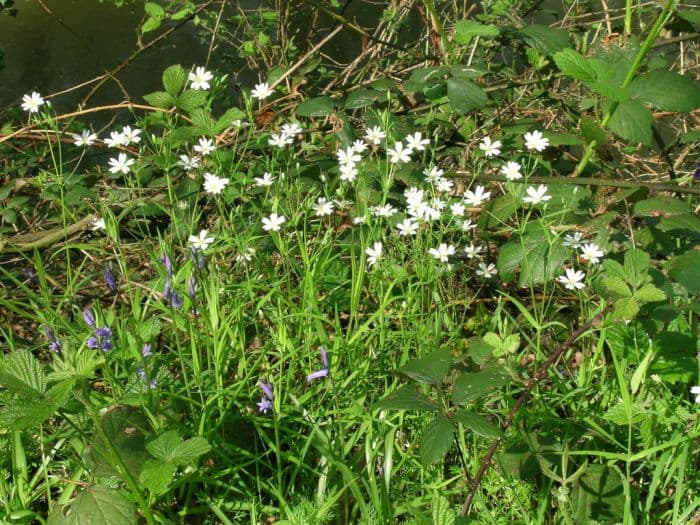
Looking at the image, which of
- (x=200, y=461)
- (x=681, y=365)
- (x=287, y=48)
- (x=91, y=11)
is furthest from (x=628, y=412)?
(x=91, y=11)

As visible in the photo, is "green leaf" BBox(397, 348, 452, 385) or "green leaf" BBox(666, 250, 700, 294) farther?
"green leaf" BBox(666, 250, 700, 294)

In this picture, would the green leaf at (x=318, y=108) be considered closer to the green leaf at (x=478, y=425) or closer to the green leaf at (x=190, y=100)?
the green leaf at (x=190, y=100)

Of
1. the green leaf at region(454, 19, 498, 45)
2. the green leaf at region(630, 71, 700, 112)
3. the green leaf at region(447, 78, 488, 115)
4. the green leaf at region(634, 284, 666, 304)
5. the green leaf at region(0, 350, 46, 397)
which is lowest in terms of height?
the green leaf at region(634, 284, 666, 304)

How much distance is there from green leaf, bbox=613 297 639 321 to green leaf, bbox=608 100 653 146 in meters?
0.39

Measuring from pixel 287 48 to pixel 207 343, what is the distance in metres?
1.89

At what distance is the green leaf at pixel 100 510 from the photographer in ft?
4.38

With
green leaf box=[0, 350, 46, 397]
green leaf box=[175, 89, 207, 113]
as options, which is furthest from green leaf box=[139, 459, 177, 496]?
green leaf box=[175, 89, 207, 113]

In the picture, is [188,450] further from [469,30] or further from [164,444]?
[469,30]

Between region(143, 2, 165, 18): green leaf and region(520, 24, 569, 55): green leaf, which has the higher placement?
region(143, 2, 165, 18): green leaf

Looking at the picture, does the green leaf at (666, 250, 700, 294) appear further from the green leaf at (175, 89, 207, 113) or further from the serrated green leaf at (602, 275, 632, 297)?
the green leaf at (175, 89, 207, 113)

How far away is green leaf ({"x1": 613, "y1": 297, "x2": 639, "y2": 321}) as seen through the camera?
1.42 m

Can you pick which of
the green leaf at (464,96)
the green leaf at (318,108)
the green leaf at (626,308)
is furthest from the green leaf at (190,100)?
the green leaf at (626,308)

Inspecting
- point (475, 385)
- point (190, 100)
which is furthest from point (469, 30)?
point (475, 385)

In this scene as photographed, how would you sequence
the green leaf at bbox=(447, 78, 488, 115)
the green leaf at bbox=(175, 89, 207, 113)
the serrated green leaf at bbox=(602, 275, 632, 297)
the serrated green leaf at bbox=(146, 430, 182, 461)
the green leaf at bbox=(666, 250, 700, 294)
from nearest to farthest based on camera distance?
the serrated green leaf at bbox=(146, 430, 182, 461) → the serrated green leaf at bbox=(602, 275, 632, 297) → the green leaf at bbox=(666, 250, 700, 294) → the green leaf at bbox=(447, 78, 488, 115) → the green leaf at bbox=(175, 89, 207, 113)
